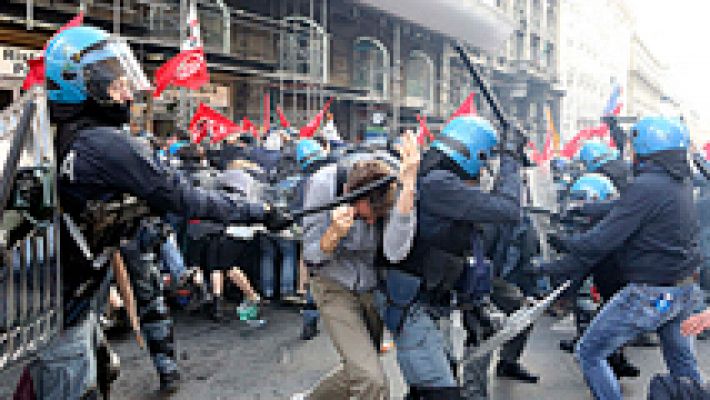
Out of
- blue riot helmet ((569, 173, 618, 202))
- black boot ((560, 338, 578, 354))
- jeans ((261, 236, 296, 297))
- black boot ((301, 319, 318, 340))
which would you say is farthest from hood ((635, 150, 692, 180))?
jeans ((261, 236, 296, 297))

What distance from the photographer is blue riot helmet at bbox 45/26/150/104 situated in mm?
2668

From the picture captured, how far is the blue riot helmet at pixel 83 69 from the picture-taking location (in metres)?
2.67

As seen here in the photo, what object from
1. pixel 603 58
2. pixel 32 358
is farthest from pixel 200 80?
pixel 603 58

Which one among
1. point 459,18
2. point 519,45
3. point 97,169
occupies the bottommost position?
point 97,169

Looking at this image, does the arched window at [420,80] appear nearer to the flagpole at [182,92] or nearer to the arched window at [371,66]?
the arched window at [371,66]

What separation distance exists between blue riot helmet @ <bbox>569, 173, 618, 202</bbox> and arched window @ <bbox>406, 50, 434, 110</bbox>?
67.7 ft

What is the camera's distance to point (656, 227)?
3455 mm

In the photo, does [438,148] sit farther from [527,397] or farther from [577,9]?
[577,9]

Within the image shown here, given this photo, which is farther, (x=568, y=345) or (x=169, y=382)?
(x=568, y=345)

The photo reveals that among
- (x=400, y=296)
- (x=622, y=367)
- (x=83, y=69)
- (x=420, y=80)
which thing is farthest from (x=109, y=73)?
(x=420, y=80)

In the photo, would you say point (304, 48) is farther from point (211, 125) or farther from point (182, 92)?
point (211, 125)

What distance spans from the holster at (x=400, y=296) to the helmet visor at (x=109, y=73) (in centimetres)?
161

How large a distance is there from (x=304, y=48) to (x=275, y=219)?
57.8 feet

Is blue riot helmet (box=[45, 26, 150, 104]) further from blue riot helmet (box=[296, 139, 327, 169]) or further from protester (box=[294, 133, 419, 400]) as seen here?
blue riot helmet (box=[296, 139, 327, 169])
